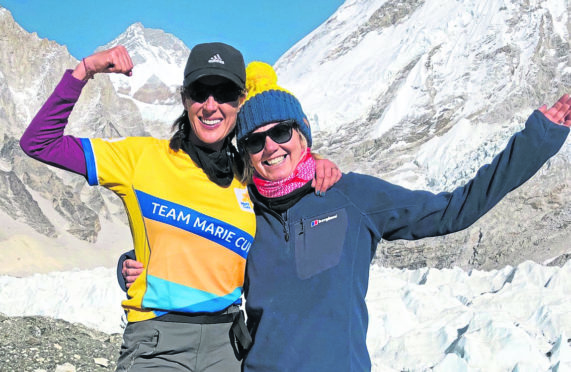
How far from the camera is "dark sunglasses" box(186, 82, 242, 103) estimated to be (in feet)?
9.40

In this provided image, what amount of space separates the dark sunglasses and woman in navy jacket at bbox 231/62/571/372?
7.6 inches

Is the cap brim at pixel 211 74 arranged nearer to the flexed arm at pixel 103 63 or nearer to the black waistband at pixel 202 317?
the flexed arm at pixel 103 63

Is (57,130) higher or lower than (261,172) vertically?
higher

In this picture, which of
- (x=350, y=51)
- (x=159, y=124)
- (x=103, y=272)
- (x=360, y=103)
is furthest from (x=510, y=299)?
(x=159, y=124)

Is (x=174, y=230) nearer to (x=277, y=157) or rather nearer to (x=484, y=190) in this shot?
(x=277, y=157)

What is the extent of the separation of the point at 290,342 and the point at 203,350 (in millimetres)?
429

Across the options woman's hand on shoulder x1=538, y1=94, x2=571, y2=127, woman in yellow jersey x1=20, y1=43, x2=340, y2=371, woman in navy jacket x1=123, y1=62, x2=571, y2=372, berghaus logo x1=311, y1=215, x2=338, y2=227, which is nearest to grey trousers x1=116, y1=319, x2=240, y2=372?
woman in yellow jersey x1=20, y1=43, x2=340, y2=371

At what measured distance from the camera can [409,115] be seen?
72812 mm

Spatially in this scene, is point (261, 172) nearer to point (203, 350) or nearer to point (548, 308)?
point (203, 350)

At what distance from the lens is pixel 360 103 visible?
76.6 metres

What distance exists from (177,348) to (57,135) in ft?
3.23

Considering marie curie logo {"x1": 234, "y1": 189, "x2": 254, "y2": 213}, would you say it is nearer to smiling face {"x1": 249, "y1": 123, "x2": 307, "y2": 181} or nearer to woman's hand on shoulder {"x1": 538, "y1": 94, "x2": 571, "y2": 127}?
smiling face {"x1": 249, "y1": 123, "x2": 307, "y2": 181}

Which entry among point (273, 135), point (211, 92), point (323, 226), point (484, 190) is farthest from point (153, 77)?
point (484, 190)

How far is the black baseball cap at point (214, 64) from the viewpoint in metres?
2.79
